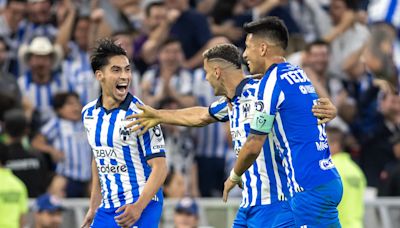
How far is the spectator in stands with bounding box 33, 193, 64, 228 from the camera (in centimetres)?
1345

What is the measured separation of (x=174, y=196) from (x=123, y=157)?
506 centimetres

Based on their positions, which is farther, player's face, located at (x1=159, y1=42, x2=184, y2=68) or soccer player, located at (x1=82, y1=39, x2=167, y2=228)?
player's face, located at (x1=159, y1=42, x2=184, y2=68)

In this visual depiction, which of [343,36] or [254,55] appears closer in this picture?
[254,55]

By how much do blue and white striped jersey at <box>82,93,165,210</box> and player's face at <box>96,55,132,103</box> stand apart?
0.31ft

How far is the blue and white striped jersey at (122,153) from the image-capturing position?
988cm

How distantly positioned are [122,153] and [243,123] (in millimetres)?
971

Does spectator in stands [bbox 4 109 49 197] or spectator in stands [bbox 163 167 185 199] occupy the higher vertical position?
spectator in stands [bbox 4 109 49 197]

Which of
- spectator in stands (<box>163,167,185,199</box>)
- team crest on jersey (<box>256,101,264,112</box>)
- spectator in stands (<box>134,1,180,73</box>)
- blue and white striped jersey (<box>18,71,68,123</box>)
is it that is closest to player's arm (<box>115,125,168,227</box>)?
team crest on jersey (<box>256,101,264,112</box>)

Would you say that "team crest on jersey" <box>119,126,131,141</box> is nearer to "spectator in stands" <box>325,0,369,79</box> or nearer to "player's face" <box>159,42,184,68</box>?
"player's face" <box>159,42,184,68</box>

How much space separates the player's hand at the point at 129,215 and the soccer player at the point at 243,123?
2.00ft

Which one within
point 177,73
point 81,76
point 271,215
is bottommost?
point 271,215

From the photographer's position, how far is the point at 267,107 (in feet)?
30.9

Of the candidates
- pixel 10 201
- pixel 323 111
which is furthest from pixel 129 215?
pixel 10 201

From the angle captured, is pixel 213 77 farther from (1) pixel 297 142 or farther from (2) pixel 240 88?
(1) pixel 297 142
